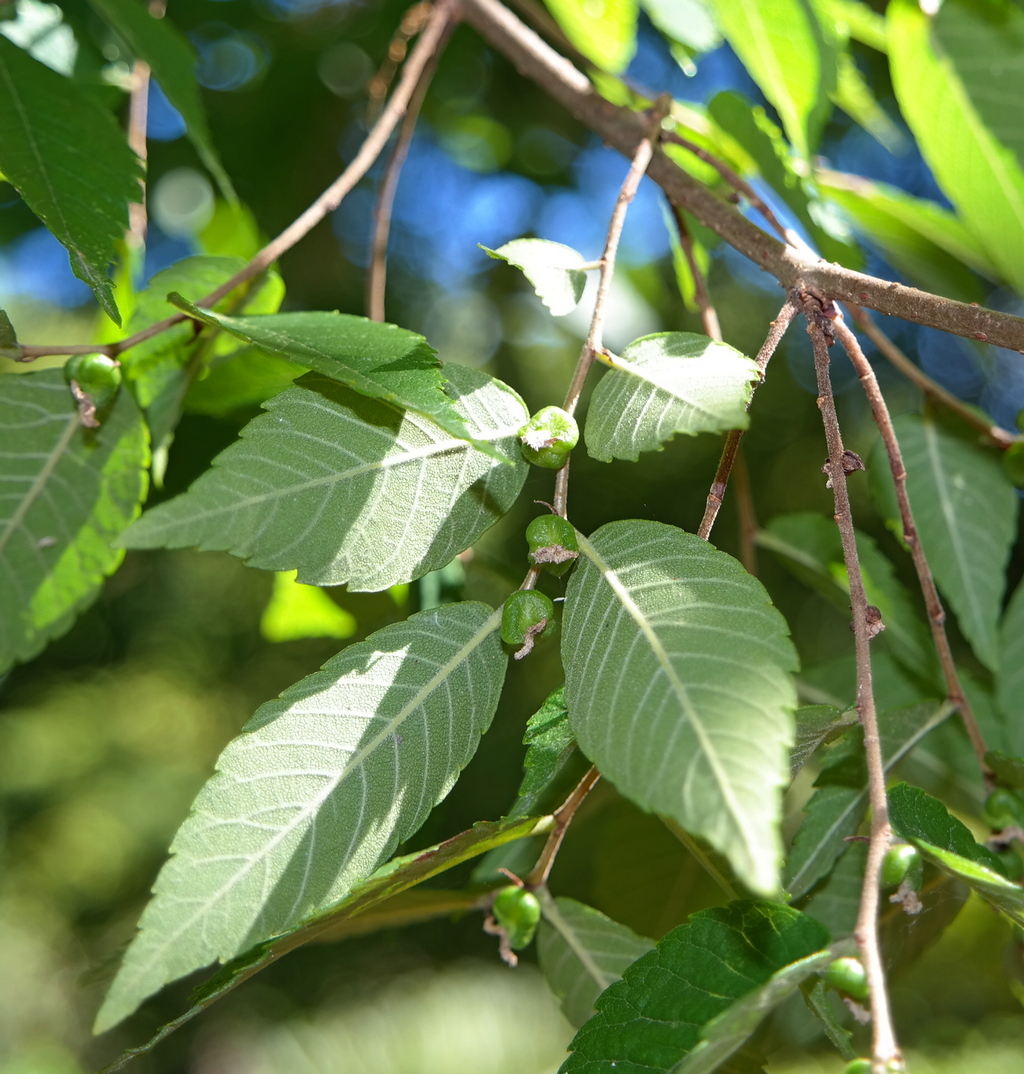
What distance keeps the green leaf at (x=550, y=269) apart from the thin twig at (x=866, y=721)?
0.28 ft

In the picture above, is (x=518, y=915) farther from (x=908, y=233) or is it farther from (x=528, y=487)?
(x=908, y=233)

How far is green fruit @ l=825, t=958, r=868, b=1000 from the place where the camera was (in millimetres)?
236

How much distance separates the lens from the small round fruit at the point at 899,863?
0.87ft

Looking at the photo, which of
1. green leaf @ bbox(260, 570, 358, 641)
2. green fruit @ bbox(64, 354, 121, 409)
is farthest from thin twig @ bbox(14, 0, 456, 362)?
green leaf @ bbox(260, 570, 358, 641)

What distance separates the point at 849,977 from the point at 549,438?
0.18 metres

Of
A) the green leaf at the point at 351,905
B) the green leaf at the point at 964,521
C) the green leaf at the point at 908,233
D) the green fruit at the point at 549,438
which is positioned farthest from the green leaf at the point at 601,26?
the green leaf at the point at 351,905

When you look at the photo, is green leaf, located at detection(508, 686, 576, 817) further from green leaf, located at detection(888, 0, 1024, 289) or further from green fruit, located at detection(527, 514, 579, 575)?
green leaf, located at detection(888, 0, 1024, 289)

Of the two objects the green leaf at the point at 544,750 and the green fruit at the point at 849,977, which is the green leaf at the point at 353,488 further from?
the green fruit at the point at 849,977

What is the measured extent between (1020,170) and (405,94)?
351 millimetres

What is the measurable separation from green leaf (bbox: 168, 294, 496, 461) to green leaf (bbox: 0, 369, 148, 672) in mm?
131

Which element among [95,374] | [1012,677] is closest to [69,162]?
[95,374]

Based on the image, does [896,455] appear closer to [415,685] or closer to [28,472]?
[415,685]

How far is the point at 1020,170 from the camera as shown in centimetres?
A: 50

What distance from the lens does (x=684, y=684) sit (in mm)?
246
